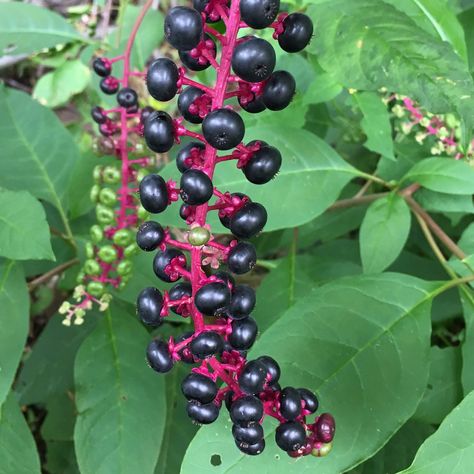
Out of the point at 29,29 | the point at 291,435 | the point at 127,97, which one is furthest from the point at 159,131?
the point at 29,29

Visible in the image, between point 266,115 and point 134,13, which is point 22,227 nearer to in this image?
point 266,115

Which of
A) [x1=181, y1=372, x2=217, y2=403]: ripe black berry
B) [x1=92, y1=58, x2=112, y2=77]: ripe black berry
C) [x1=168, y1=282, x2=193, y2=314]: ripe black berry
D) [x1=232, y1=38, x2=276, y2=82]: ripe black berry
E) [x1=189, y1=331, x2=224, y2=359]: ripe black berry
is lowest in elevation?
[x1=181, y1=372, x2=217, y2=403]: ripe black berry

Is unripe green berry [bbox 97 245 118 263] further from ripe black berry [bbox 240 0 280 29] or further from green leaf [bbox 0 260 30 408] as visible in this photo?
ripe black berry [bbox 240 0 280 29]

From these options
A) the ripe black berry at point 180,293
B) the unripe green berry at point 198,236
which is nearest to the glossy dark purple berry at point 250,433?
the ripe black berry at point 180,293

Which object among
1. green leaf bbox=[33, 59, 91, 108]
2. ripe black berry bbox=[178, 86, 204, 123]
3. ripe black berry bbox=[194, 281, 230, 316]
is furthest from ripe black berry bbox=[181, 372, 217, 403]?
green leaf bbox=[33, 59, 91, 108]

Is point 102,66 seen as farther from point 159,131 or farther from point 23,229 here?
point 159,131

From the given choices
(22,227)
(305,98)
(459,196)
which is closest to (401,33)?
(305,98)
